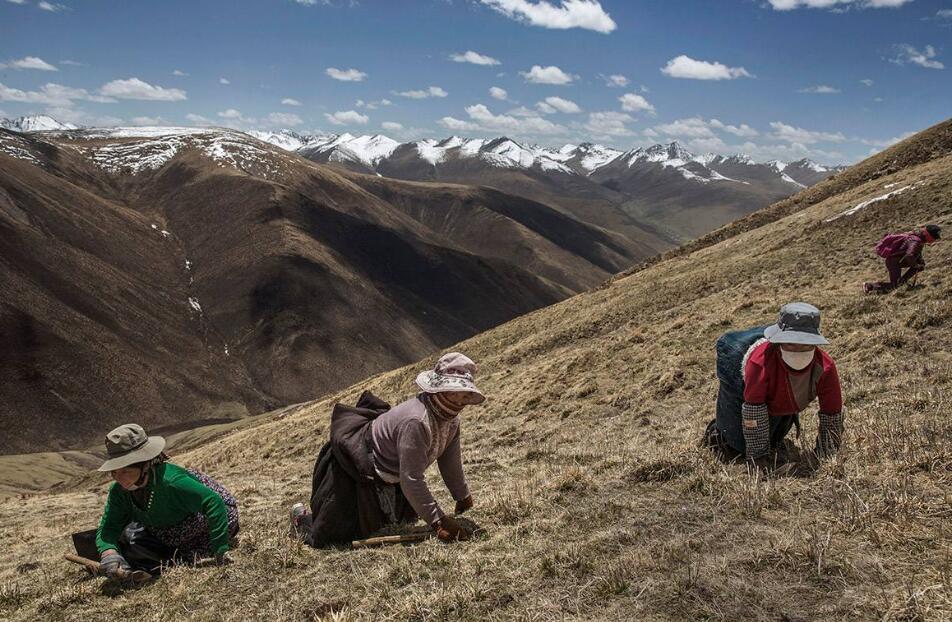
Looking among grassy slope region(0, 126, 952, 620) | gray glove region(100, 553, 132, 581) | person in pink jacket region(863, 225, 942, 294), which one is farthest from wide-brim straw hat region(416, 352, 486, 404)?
person in pink jacket region(863, 225, 942, 294)

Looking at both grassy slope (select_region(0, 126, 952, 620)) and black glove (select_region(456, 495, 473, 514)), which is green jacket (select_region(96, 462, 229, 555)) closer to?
grassy slope (select_region(0, 126, 952, 620))

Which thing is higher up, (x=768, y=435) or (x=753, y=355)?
(x=753, y=355)

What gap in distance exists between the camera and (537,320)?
109ft

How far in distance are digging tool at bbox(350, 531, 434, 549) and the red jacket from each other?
12.4 ft

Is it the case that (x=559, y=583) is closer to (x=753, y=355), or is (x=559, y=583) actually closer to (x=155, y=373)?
(x=753, y=355)

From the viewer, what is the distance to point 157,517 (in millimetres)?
6316

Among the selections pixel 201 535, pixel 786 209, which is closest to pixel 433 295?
pixel 786 209

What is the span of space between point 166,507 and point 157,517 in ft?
0.53

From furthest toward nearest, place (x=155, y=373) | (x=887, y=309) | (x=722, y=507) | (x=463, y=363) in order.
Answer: (x=155, y=373) < (x=887, y=309) < (x=463, y=363) < (x=722, y=507)

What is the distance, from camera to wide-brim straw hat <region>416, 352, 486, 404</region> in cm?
577

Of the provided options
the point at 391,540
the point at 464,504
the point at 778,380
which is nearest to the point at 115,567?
the point at 391,540

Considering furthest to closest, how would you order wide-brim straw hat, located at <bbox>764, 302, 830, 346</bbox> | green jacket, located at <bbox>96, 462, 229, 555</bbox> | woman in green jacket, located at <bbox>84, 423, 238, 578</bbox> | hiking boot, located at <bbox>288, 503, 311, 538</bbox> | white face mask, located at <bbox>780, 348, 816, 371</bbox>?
hiking boot, located at <bbox>288, 503, 311, 538</bbox>, green jacket, located at <bbox>96, 462, 229, 555</bbox>, woman in green jacket, located at <bbox>84, 423, 238, 578</bbox>, white face mask, located at <bbox>780, 348, 816, 371</bbox>, wide-brim straw hat, located at <bbox>764, 302, 830, 346</bbox>

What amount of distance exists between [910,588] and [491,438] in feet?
36.0

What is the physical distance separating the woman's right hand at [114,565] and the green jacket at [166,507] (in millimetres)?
143
